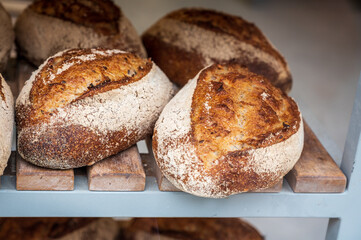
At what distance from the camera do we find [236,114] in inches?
56.3

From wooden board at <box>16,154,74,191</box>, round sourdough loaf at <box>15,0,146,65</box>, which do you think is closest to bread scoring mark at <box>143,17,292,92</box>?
round sourdough loaf at <box>15,0,146,65</box>

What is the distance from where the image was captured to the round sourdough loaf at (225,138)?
135cm

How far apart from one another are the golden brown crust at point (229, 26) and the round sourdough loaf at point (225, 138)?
0.51 m

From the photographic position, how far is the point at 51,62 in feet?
5.07

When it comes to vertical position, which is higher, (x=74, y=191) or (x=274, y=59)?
(x=274, y=59)

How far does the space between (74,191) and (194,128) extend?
39cm

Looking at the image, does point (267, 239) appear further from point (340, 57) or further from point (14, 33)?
point (340, 57)

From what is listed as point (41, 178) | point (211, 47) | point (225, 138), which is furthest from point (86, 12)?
point (225, 138)

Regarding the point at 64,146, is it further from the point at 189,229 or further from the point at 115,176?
the point at 189,229

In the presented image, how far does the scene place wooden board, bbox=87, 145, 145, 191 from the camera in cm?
147

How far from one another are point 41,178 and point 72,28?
0.69 meters

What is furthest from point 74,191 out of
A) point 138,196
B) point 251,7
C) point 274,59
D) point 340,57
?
point 251,7

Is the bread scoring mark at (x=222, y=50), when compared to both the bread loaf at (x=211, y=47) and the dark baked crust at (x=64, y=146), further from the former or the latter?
the dark baked crust at (x=64, y=146)

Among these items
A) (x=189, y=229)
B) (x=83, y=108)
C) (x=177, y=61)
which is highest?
(x=83, y=108)
